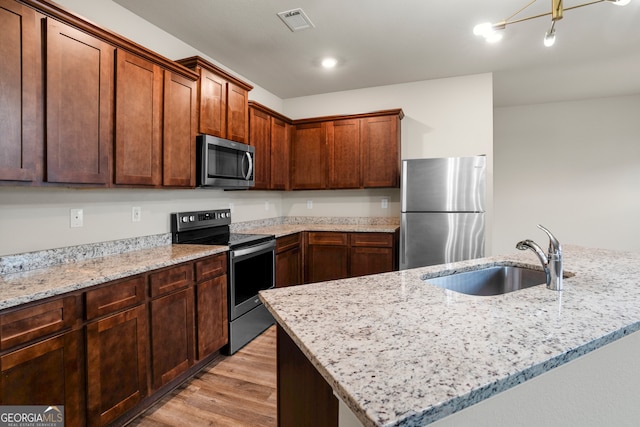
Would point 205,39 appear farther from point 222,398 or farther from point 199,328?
point 222,398

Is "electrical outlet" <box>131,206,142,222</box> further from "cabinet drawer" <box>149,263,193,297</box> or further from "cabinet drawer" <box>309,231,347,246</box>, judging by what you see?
"cabinet drawer" <box>309,231,347,246</box>

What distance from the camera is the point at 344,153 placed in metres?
3.88

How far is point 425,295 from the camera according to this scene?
1173mm

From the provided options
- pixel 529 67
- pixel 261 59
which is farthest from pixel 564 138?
pixel 261 59

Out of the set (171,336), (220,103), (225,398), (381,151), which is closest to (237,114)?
(220,103)

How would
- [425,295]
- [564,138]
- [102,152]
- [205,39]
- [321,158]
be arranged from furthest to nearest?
[564,138] < [321,158] < [205,39] < [102,152] < [425,295]

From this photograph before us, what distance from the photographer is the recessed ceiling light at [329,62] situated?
128 inches

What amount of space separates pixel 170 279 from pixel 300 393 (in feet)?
4.27

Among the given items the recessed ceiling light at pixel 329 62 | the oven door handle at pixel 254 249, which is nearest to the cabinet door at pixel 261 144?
the oven door handle at pixel 254 249

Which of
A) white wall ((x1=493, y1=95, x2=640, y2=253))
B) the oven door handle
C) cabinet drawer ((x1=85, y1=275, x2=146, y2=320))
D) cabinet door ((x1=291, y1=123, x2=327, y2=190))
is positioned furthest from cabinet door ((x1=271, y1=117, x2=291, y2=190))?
white wall ((x1=493, y1=95, x2=640, y2=253))

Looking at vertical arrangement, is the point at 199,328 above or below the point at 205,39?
below

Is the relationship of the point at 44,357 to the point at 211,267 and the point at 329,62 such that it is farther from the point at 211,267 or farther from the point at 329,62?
the point at 329,62

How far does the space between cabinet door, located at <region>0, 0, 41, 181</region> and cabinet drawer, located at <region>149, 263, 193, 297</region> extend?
2.58 feet

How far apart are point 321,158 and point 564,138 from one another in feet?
12.1
